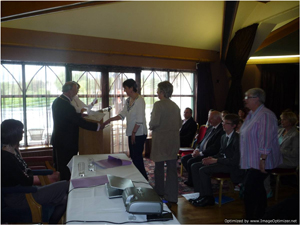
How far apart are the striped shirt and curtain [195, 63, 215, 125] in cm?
364

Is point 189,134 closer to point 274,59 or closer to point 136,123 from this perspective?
point 136,123

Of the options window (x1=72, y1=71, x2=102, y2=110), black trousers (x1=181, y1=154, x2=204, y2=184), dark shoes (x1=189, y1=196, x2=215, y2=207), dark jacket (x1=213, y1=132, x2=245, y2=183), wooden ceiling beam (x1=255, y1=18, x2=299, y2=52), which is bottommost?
dark shoes (x1=189, y1=196, x2=215, y2=207)

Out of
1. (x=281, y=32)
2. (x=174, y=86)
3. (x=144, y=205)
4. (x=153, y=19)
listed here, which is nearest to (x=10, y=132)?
(x=144, y=205)

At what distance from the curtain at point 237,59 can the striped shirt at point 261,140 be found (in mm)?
3223

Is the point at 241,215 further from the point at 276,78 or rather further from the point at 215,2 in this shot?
the point at 276,78

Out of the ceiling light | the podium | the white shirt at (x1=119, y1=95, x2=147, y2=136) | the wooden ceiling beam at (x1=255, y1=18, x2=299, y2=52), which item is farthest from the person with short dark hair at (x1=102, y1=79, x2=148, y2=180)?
the ceiling light

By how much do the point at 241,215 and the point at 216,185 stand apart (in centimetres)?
100

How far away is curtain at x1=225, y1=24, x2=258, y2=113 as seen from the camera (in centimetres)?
485

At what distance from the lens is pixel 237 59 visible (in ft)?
17.2

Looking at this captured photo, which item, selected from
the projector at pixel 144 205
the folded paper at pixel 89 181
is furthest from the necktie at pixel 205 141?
the projector at pixel 144 205

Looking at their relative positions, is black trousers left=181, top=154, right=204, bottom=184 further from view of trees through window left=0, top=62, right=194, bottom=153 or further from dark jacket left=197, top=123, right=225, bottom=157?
view of trees through window left=0, top=62, right=194, bottom=153

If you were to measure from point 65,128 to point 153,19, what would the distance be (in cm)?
293

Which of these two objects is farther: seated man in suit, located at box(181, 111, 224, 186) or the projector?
seated man in suit, located at box(181, 111, 224, 186)

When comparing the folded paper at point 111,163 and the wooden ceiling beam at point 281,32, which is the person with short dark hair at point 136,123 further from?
the wooden ceiling beam at point 281,32
